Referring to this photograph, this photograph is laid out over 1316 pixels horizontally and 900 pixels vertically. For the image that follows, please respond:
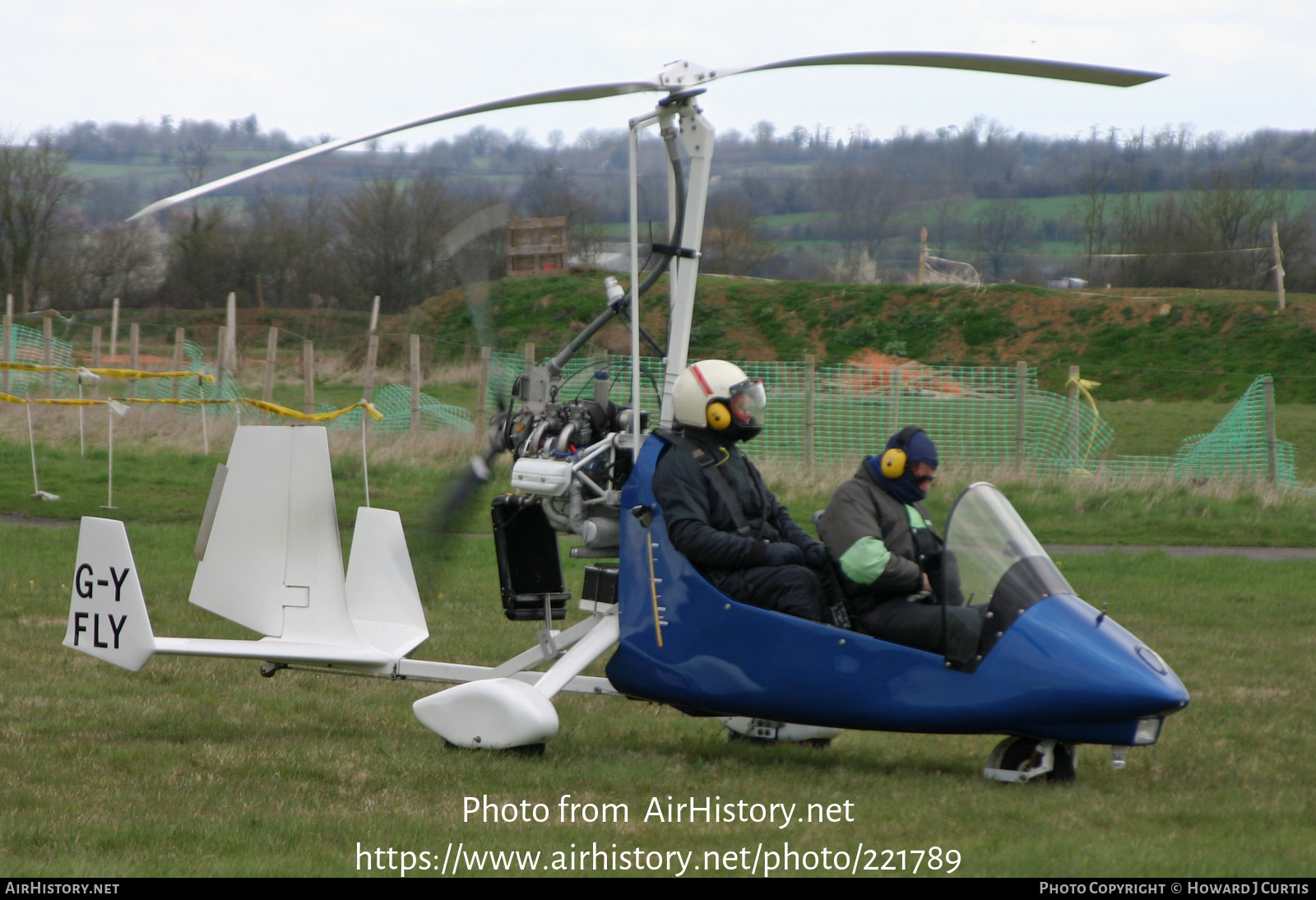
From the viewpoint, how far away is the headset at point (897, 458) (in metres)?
5.11

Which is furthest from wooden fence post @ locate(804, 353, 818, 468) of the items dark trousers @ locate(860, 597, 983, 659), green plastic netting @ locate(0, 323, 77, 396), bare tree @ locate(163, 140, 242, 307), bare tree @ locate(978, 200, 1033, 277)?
bare tree @ locate(978, 200, 1033, 277)

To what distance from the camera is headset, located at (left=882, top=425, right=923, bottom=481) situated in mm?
5109

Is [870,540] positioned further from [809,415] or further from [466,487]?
[809,415]

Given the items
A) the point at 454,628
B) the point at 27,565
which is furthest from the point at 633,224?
the point at 27,565

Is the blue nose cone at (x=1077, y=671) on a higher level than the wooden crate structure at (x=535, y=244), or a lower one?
lower

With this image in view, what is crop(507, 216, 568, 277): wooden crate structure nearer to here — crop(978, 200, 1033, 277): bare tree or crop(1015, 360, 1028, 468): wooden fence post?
crop(1015, 360, 1028, 468): wooden fence post

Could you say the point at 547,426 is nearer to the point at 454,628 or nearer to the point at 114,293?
the point at 454,628

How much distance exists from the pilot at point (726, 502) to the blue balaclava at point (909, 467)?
0.41 meters

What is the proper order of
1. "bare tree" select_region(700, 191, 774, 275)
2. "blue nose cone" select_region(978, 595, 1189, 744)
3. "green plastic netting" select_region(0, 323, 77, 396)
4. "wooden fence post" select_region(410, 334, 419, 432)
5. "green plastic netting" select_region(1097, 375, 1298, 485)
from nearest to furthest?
"blue nose cone" select_region(978, 595, 1189, 744) < "bare tree" select_region(700, 191, 774, 275) < "green plastic netting" select_region(1097, 375, 1298, 485) < "wooden fence post" select_region(410, 334, 419, 432) < "green plastic netting" select_region(0, 323, 77, 396)

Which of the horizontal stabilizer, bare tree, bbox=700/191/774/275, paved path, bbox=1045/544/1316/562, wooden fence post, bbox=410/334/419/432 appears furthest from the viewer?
wooden fence post, bbox=410/334/419/432

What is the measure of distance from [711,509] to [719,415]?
1.34 feet

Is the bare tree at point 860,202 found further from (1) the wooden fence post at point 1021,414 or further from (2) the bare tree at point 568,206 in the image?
(2) the bare tree at point 568,206

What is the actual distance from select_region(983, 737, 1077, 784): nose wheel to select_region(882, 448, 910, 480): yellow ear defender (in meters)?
1.17

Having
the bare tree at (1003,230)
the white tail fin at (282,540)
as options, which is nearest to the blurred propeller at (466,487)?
the white tail fin at (282,540)
